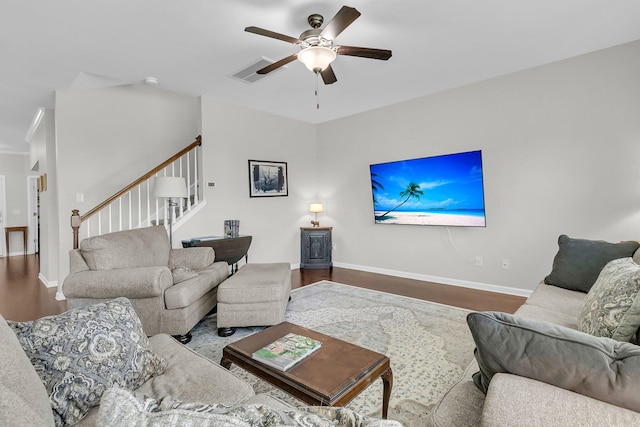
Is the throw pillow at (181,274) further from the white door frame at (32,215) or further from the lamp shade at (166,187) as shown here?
the white door frame at (32,215)

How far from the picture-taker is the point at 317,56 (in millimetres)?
2389

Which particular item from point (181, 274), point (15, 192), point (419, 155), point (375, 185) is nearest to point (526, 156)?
point (419, 155)

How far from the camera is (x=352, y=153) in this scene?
532 centimetres

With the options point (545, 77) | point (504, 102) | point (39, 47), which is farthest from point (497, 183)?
point (39, 47)

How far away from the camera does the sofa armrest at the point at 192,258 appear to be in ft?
10.9

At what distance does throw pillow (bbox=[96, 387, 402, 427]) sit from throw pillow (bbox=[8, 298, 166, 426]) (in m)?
0.61

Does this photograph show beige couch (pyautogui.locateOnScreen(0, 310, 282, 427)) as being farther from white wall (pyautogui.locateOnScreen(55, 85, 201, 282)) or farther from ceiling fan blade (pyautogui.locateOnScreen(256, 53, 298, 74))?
white wall (pyautogui.locateOnScreen(55, 85, 201, 282))

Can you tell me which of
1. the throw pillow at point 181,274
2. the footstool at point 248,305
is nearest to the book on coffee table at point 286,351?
the footstool at point 248,305

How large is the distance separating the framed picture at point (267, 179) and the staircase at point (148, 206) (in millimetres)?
792

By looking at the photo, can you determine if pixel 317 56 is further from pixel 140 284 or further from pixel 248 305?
pixel 140 284

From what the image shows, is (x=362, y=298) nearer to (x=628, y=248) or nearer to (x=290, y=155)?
(x=628, y=248)

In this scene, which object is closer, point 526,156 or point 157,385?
point 157,385

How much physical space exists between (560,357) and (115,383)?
4.44ft

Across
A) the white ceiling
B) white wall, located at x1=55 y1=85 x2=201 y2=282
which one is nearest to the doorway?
the white ceiling
